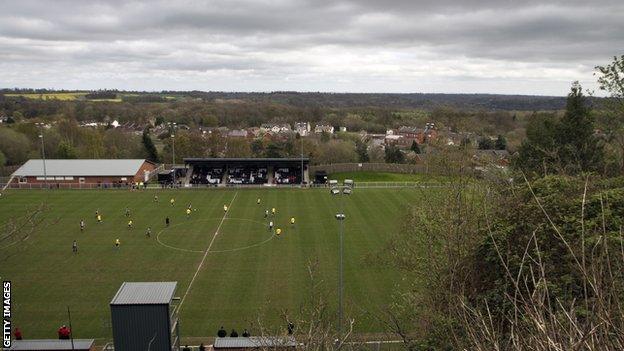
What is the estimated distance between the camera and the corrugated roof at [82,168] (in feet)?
168

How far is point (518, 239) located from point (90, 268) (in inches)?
894

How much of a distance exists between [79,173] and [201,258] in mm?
30655

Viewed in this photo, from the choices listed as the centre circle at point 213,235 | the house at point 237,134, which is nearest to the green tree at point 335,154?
the house at point 237,134

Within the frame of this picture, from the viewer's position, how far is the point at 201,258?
91.5 ft

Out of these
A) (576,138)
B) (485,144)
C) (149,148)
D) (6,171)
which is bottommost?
(6,171)

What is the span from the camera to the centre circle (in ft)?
98.5

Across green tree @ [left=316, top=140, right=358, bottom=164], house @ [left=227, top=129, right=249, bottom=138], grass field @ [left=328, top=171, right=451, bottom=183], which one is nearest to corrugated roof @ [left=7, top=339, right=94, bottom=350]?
grass field @ [left=328, top=171, right=451, bottom=183]

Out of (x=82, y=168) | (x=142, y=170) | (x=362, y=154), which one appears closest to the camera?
(x=82, y=168)

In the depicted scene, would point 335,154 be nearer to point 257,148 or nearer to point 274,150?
point 274,150

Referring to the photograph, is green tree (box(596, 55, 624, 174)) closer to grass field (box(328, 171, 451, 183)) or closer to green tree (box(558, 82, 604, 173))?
green tree (box(558, 82, 604, 173))

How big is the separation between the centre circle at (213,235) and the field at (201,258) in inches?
2.8

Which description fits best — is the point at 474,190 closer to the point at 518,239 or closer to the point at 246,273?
the point at 518,239

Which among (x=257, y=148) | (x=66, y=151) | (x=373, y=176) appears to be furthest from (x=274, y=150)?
(x=66, y=151)

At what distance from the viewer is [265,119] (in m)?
129
